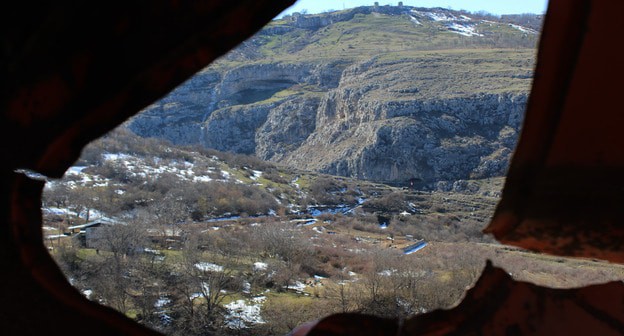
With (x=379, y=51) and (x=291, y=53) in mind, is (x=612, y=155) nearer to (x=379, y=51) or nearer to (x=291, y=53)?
(x=379, y=51)

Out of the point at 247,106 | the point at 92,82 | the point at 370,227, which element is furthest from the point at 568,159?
the point at 247,106

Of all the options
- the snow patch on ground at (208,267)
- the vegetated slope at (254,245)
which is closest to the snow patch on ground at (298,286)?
the vegetated slope at (254,245)

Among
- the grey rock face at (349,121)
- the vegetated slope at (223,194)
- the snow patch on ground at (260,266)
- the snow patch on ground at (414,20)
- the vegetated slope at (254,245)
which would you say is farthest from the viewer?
the snow patch on ground at (414,20)

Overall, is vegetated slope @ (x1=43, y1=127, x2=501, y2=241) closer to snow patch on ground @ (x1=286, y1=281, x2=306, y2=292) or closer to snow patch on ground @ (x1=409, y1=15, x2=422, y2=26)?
snow patch on ground @ (x1=286, y1=281, x2=306, y2=292)

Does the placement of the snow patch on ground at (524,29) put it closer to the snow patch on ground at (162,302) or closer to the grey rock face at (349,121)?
the grey rock face at (349,121)

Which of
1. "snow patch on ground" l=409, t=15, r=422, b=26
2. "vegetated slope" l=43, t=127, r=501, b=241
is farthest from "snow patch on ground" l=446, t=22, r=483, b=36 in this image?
"vegetated slope" l=43, t=127, r=501, b=241

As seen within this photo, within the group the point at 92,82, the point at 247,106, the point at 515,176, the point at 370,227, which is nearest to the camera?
the point at 92,82
